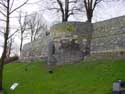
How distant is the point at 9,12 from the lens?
18.9 m

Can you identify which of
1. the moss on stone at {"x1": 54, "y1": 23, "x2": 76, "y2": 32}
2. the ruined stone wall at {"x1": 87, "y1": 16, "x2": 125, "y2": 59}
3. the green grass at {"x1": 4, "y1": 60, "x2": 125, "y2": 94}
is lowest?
the green grass at {"x1": 4, "y1": 60, "x2": 125, "y2": 94}

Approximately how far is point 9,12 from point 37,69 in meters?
6.51

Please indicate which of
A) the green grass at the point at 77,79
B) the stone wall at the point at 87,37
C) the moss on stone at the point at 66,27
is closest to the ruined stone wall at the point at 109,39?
the stone wall at the point at 87,37

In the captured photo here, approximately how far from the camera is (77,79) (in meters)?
16.8

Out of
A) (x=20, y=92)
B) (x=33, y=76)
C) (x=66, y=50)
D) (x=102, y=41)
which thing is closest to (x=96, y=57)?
(x=102, y=41)

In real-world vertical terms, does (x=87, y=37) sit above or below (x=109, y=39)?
above

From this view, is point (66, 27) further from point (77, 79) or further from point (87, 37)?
point (77, 79)

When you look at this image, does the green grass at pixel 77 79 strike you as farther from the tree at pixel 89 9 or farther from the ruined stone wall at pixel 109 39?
the tree at pixel 89 9

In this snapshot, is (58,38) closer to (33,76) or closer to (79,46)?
(79,46)

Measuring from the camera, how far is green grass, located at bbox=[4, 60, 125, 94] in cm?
1470

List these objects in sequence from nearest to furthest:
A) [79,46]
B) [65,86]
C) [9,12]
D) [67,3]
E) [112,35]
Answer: [65,86], [9,12], [112,35], [79,46], [67,3]

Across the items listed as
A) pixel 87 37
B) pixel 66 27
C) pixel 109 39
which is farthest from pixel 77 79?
pixel 66 27

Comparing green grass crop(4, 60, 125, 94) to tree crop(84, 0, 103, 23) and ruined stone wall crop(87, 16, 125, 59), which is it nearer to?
ruined stone wall crop(87, 16, 125, 59)

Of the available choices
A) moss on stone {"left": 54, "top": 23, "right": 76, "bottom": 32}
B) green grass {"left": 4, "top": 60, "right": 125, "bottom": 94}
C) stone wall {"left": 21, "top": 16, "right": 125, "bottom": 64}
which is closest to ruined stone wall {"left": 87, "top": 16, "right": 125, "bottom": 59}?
stone wall {"left": 21, "top": 16, "right": 125, "bottom": 64}
